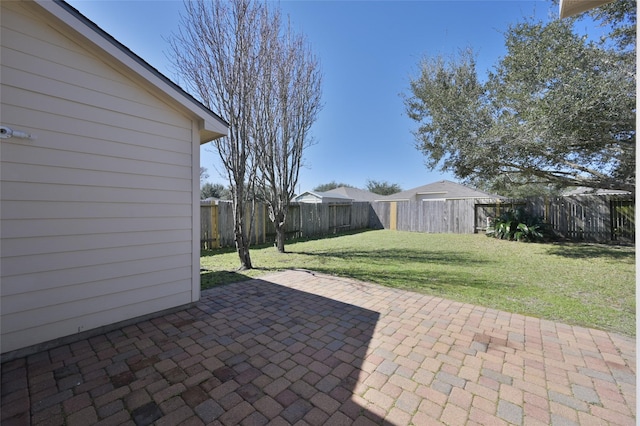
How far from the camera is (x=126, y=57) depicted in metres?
2.97

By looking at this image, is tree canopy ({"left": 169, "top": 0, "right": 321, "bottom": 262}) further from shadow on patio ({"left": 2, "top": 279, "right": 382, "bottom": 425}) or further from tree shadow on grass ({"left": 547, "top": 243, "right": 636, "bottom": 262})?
tree shadow on grass ({"left": 547, "top": 243, "right": 636, "bottom": 262})

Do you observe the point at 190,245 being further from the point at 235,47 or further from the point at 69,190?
the point at 235,47

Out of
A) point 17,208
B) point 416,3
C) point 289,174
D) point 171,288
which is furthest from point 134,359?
point 416,3

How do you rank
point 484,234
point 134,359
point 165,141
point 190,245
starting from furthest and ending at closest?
point 484,234
point 190,245
point 165,141
point 134,359

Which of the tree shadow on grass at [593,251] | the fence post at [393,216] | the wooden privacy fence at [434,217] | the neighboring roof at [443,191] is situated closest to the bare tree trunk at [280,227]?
the wooden privacy fence at [434,217]

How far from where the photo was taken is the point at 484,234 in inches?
485

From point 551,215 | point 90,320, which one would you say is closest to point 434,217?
point 551,215

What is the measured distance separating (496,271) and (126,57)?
7418 mm

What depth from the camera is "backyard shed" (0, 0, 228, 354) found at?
2.47 m

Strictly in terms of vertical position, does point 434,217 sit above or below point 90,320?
above

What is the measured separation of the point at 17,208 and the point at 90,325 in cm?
136

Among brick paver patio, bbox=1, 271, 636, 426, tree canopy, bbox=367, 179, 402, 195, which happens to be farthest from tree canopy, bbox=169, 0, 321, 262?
tree canopy, bbox=367, 179, 402, 195

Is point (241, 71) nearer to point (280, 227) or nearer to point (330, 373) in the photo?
point (280, 227)

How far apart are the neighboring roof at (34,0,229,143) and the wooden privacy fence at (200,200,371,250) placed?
3.64 metres
